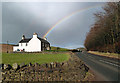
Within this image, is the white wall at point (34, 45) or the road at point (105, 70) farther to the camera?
the white wall at point (34, 45)

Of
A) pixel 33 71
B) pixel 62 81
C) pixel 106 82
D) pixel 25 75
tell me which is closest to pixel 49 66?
pixel 33 71

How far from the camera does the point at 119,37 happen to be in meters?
34.6

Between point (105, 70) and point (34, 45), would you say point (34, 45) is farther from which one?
point (105, 70)

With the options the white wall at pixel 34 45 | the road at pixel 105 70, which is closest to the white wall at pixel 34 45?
the white wall at pixel 34 45

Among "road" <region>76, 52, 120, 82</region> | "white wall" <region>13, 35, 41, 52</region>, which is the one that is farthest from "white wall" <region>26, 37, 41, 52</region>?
"road" <region>76, 52, 120, 82</region>

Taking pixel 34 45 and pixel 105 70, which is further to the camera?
pixel 34 45

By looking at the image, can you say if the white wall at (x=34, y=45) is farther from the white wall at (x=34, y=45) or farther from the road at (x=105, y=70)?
the road at (x=105, y=70)

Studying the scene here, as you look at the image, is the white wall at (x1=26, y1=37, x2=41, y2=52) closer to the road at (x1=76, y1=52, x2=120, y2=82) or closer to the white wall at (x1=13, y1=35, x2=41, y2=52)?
the white wall at (x1=13, y1=35, x2=41, y2=52)

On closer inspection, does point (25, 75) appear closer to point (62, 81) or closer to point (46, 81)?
point (46, 81)

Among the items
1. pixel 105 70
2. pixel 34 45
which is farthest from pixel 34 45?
pixel 105 70

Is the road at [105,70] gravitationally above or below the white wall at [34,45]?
below

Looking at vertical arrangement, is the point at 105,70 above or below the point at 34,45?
below

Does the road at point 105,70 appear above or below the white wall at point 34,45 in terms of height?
below

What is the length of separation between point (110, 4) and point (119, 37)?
986 cm
